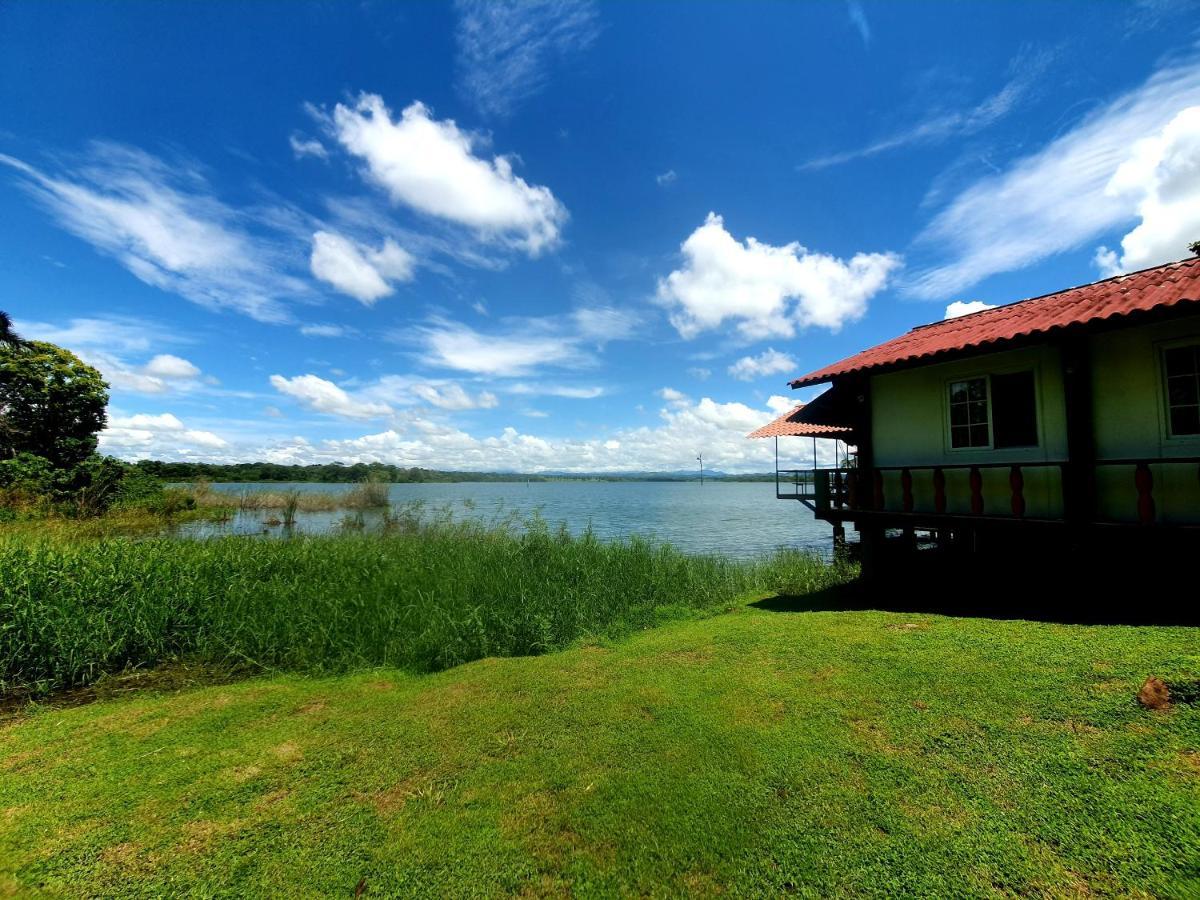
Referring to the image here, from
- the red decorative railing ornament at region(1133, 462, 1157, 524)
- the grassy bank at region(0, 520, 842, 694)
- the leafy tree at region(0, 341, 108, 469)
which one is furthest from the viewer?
the leafy tree at region(0, 341, 108, 469)

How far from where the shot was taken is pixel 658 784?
3104 millimetres

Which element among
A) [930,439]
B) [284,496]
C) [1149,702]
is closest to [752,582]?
[930,439]

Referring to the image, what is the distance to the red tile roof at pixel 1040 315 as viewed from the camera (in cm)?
604

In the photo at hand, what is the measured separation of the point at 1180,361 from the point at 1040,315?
64.0 inches

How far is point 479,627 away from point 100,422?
26289mm

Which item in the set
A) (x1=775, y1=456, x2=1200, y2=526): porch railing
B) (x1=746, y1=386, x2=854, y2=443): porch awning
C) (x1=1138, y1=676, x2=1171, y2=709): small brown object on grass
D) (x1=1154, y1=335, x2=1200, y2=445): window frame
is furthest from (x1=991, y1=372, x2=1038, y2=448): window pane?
(x1=1138, y1=676, x2=1171, y2=709): small brown object on grass

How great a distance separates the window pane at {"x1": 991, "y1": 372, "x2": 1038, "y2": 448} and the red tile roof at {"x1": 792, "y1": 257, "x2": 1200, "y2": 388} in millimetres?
899

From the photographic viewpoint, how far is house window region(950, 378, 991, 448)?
8055 millimetres

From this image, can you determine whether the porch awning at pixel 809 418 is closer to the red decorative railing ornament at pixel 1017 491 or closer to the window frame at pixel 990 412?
the window frame at pixel 990 412

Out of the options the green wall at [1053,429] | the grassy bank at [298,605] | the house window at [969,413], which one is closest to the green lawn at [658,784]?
the grassy bank at [298,605]

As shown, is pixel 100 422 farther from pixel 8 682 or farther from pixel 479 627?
pixel 479 627

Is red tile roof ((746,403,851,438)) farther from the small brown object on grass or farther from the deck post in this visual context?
the small brown object on grass

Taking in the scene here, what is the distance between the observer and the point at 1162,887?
2.12 m

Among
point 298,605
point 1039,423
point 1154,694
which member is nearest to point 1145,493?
point 1039,423
